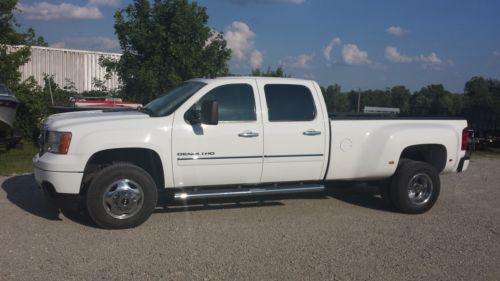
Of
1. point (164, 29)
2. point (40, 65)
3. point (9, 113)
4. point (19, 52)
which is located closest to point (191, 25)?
point (164, 29)

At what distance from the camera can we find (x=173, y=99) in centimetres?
716

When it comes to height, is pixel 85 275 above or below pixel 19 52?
below

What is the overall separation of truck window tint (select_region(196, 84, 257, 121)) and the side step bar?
928 mm

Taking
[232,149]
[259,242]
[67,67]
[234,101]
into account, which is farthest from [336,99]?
[67,67]

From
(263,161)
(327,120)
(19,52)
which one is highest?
(19,52)

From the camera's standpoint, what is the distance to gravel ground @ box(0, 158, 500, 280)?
511 cm

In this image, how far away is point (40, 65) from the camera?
84.6 ft

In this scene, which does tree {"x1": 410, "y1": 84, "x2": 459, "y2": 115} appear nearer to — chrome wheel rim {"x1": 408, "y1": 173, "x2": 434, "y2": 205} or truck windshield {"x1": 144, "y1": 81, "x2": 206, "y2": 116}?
chrome wheel rim {"x1": 408, "y1": 173, "x2": 434, "y2": 205}

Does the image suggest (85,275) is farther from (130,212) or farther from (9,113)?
(9,113)

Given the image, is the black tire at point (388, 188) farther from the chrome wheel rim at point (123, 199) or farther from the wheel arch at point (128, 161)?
the chrome wheel rim at point (123, 199)

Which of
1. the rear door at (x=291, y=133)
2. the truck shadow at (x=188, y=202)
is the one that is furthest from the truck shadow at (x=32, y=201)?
the rear door at (x=291, y=133)

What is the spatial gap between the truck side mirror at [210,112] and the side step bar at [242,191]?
92cm

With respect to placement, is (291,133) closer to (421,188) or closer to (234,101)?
(234,101)

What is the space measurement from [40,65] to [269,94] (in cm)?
2142
